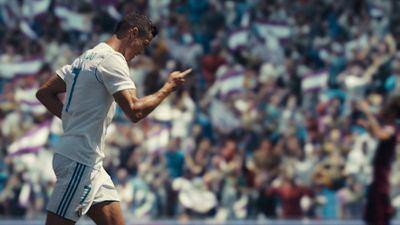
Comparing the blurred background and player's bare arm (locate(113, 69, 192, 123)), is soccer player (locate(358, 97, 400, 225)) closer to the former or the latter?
player's bare arm (locate(113, 69, 192, 123))

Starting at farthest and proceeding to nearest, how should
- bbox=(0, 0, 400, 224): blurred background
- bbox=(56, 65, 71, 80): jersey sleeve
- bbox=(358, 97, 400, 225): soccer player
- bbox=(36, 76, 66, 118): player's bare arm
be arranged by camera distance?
bbox=(0, 0, 400, 224): blurred background
bbox=(358, 97, 400, 225): soccer player
bbox=(36, 76, 66, 118): player's bare arm
bbox=(56, 65, 71, 80): jersey sleeve

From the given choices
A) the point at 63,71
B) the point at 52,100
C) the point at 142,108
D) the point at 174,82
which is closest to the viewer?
the point at 142,108

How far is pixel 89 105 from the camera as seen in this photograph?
311 inches

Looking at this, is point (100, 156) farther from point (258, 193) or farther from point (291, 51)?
point (291, 51)

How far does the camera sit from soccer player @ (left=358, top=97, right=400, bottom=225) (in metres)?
11.1

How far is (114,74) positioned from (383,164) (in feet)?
14.1

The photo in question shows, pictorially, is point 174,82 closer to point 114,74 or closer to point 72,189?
point 114,74

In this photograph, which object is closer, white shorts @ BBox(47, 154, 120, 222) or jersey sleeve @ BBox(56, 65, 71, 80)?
white shorts @ BBox(47, 154, 120, 222)

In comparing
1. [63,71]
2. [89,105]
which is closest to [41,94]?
[63,71]

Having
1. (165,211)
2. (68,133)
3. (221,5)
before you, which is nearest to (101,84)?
(68,133)

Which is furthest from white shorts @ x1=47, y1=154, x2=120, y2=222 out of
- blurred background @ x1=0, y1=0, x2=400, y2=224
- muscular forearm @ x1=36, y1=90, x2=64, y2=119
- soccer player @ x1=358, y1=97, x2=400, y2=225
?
blurred background @ x1=0, y1=0, x2=400, y2=224

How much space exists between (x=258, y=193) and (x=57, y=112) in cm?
958

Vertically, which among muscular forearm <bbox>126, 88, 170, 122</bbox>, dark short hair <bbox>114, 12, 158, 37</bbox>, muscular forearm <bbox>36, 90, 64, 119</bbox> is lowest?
muscular forearm <bbox>126, 88, 170, 122</bbox>

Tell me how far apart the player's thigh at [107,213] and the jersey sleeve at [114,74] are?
0.76m
